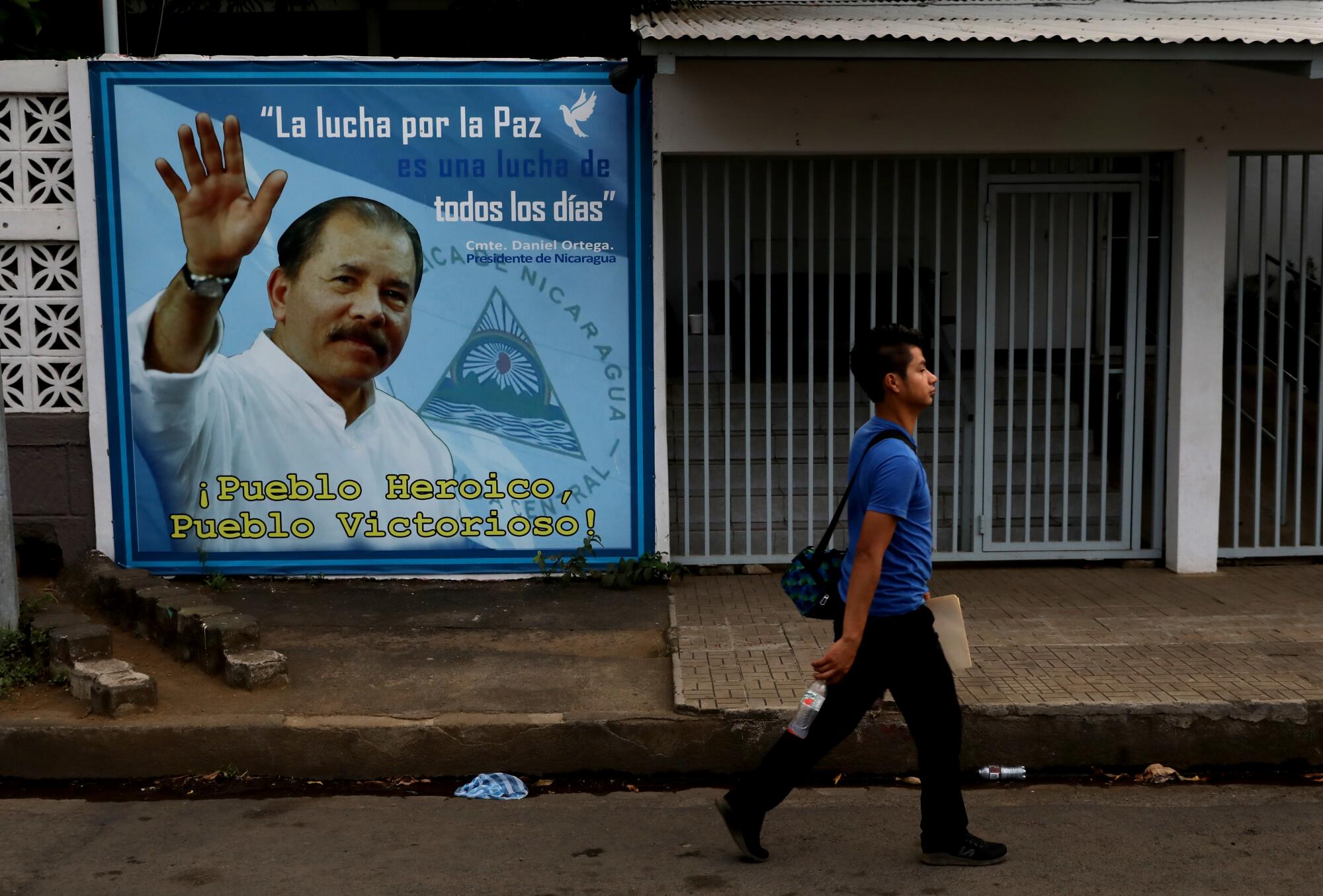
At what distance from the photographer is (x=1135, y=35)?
20.6 feet

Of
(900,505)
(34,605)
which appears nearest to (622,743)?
(900,505)

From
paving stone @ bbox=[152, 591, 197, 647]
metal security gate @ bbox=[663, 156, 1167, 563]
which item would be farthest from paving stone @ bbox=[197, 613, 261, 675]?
metal security gate @ bbox=[663, 156, 1167, 563]

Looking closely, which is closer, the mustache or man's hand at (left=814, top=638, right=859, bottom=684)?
man's hand at (left=814, top=638, right=859, bottom=684)

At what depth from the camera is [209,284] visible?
715cm

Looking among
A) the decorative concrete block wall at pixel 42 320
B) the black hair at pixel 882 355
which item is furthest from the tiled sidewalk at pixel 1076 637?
the decorative concrete block wall at pixel 42 320

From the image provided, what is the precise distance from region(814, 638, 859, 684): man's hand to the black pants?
0.22 ft

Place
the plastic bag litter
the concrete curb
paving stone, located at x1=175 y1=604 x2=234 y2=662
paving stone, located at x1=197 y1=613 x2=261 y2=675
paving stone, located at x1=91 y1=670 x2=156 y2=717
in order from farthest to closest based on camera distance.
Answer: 1. paving stone, located at x1=175 y1=604 x2=234 y2=662
2. paving stone, located at x1=197 y1=613 x2=261 y2=675
3. paving stone, located at x1=91 y1=670 x2=156 y2=717
4. the concrete curb
5. the plastic bag litter

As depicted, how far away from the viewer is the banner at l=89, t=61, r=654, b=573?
704cm

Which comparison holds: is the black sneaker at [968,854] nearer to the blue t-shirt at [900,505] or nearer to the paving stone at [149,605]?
the blue t-shirt at [900,505]

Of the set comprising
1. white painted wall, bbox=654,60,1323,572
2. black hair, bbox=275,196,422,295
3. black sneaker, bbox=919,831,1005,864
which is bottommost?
black sneaker, bbox=919,831,1005,864

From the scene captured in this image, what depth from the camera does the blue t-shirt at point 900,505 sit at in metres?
3.82

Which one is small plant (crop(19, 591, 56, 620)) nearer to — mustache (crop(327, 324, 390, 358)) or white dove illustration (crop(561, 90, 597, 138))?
mustache (crop(327, 324, 390, 358))

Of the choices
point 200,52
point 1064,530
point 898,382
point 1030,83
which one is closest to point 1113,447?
point 1064,530

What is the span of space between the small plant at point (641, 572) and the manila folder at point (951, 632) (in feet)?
10.8
